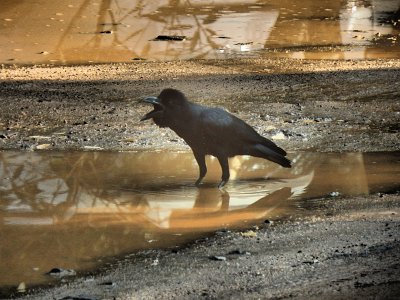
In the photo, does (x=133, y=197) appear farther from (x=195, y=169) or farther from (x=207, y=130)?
(x=195, y=169)

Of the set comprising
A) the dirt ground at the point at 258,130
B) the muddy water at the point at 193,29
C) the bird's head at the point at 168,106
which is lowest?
the muddy water at the point at 193,29

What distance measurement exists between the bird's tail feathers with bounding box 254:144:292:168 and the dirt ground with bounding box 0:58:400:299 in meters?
0.89

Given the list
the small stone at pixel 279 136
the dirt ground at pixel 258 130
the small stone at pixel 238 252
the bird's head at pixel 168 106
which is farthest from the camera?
the small stone at pixel 279 136

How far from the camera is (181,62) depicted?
44.3 ft

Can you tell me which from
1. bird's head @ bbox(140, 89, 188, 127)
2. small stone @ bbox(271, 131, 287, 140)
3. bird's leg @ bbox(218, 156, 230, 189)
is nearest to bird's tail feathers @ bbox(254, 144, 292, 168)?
bird's leg @ bbox(218, 156, 230, 189)

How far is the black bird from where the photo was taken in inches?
308

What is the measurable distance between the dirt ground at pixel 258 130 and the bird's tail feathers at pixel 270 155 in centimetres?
89

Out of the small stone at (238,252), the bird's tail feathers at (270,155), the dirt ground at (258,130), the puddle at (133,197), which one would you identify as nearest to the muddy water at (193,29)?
the dirt ground at (258,130)

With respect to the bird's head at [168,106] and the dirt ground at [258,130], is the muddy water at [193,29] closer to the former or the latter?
the dirt ground at [258,130]

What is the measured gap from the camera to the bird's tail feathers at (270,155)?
26.6 ft

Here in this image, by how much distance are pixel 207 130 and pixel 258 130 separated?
80.0 inches

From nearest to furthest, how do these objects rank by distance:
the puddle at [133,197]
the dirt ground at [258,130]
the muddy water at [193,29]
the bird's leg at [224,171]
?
1. the dirt ground at [258,130]
2. the puddle at [133,197]
3. the bird's leg at [224,171]
4. the muddy water at [193,29]

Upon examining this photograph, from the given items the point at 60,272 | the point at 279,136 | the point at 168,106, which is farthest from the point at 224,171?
the point at 60,272

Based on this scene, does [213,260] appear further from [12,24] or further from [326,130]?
[12,24]
